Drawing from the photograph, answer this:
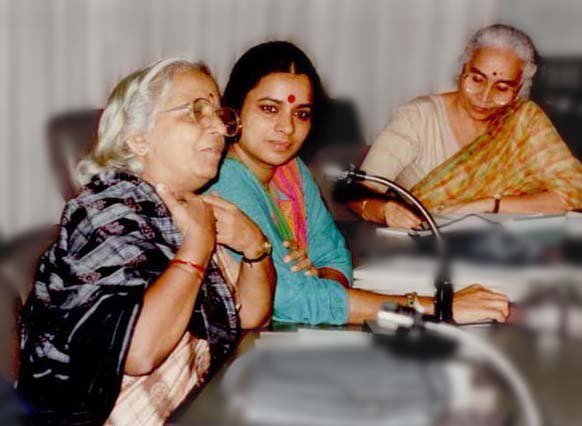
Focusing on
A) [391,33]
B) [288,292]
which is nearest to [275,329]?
[288,292]

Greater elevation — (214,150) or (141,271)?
(214,150)

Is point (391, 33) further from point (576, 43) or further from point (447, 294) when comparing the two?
point (447, 294)

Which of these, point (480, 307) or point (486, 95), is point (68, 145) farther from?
point (486, 95)

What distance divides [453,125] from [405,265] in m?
1.13

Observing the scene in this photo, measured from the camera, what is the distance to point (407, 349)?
50.2 inches

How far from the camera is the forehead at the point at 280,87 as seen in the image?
1.97 m

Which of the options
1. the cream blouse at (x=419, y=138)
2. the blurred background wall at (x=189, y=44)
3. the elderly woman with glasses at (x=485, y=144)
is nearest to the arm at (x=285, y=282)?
the elderly woman with glasses at (x=485, y=144)

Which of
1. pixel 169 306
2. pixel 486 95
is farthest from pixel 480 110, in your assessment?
pixel 169 306

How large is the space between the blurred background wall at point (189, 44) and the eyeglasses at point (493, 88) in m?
1.24

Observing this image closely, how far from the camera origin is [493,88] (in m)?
2.74

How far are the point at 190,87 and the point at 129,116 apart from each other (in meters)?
0.12

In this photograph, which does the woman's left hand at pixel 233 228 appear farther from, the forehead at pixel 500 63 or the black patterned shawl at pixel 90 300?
the forehead at pixel 500 63

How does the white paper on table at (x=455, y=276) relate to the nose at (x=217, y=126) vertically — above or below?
below

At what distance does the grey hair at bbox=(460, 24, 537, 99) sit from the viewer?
8.98 ft
